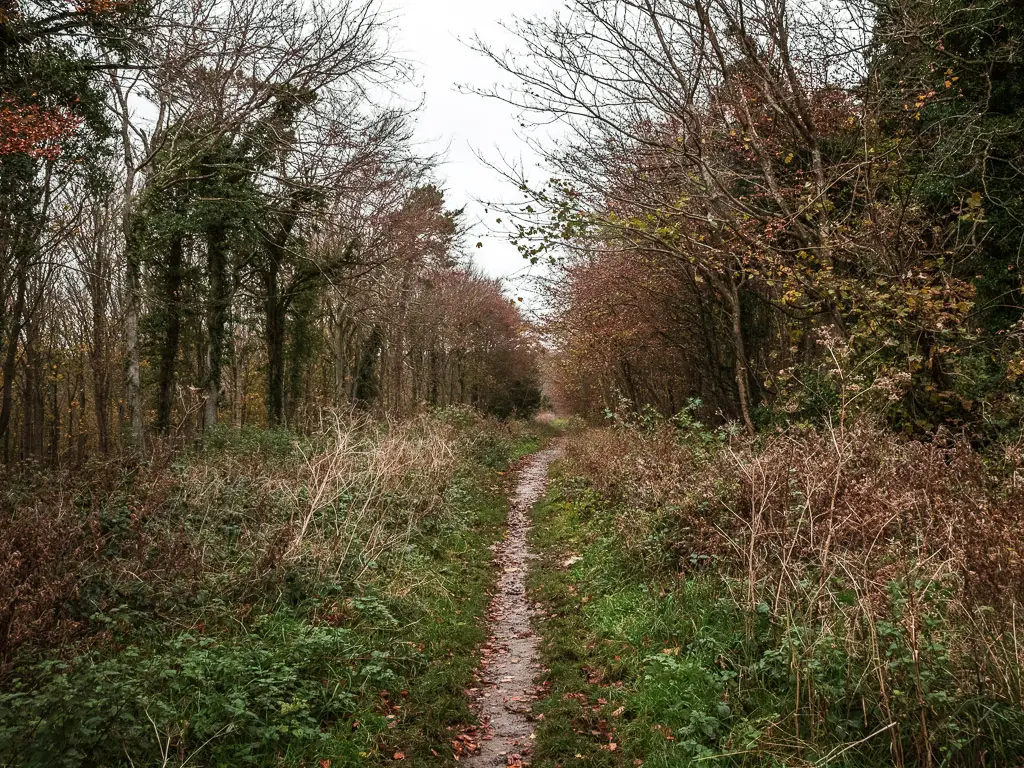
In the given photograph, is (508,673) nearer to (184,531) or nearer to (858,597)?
(858,597)

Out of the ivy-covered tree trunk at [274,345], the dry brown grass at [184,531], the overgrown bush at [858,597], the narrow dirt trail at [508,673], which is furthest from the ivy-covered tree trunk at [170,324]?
the overgrown bush at [858,597]

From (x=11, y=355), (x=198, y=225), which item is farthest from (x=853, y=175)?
(x=11, y=355)

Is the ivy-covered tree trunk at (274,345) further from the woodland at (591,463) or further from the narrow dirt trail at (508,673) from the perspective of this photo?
the narrow dirt trail at (508,673)

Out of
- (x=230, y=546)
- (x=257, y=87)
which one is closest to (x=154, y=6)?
(x=257, y=87)

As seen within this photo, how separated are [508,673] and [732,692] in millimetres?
2176

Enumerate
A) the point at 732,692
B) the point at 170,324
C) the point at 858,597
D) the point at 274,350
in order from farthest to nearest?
the point at 274,350
the point at 170,324
the point at 732,692
the point at 858,597

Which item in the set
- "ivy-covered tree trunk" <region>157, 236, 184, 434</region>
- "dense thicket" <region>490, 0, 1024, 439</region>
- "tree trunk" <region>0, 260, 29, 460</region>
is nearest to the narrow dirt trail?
"dense thicket" <region>490, 0, 1024, 439</region>

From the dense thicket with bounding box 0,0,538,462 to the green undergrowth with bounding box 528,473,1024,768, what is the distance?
657 cm

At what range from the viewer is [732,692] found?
4.21 m

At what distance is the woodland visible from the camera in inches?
155

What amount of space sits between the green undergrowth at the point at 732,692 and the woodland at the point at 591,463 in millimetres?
27

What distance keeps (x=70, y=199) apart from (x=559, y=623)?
1920 cm

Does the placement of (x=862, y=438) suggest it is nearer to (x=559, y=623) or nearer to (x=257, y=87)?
(x=559, y=623)

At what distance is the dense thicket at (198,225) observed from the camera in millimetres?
11008
